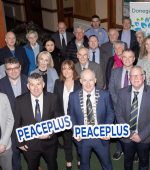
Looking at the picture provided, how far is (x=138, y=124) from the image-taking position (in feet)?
11.7

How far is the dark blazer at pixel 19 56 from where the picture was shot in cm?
514

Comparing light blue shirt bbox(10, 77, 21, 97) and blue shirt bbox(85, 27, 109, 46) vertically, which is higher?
blue shirt bbox(85, 27, 109, 46)

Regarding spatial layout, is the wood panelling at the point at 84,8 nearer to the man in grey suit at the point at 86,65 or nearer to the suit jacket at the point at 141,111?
the man in grey suit at the point at 86,65

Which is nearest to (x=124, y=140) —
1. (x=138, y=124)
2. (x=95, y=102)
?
(x=138, y=124)

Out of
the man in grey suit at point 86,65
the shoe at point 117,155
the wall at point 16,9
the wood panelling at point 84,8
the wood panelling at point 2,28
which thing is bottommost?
the shoe at point 117,155

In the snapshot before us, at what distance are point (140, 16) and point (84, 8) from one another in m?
3.73

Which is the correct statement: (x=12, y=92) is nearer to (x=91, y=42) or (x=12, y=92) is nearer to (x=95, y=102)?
(x=95, y=102)

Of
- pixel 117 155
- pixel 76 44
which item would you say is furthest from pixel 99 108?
pixel 76 44

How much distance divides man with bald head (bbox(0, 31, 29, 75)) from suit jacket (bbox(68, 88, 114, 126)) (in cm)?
179

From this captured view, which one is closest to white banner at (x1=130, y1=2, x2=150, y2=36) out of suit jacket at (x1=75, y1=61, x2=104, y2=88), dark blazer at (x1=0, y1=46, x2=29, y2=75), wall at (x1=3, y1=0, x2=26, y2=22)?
suit jacket at (x1=75, y1=61, x2=104, y2=88)

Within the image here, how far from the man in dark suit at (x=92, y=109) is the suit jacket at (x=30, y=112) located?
255 millimetres

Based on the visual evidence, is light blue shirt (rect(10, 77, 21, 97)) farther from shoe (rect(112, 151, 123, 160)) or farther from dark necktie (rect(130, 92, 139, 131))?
shoe (rect(112, 151, 123, 160))

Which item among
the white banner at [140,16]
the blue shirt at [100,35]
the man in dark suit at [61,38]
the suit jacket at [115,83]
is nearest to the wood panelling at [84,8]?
the blue shirt at [100,35]

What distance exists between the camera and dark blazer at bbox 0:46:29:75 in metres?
5.14
